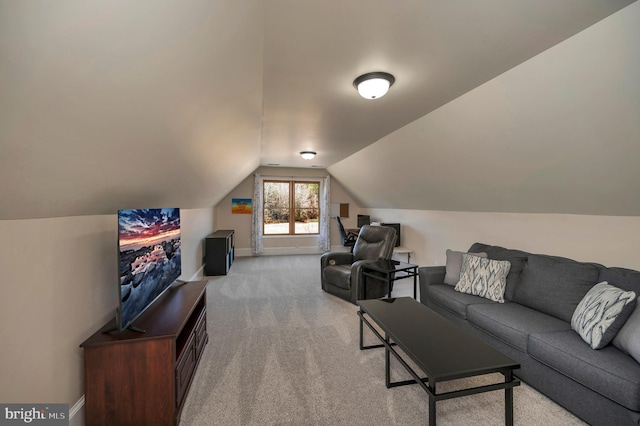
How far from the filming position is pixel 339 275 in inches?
146

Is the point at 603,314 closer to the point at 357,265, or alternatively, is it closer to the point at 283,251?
the point at 357,265

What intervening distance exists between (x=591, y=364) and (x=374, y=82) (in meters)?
2.27

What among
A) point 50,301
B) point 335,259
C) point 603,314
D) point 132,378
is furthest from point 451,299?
point 50,301

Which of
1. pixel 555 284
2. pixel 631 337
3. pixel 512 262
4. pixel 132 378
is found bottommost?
pixel 132 378

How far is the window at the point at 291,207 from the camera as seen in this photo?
709cm

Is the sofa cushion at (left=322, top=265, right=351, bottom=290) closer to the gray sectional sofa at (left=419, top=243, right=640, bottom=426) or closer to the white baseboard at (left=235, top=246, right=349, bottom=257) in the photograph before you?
the gray sectional sofa at (left=419, top=243, right=640, bottom=426)

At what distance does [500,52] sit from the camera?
1697 mm

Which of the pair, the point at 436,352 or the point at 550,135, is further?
the point at 550,135

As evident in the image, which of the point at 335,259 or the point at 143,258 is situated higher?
the point at 143,258

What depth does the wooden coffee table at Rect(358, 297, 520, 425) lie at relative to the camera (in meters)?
1.40

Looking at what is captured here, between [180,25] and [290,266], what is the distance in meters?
5.00

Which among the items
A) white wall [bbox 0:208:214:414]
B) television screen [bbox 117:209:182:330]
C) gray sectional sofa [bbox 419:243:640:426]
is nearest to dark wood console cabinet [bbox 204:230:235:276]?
television screen [bbox 117:209:182:330]

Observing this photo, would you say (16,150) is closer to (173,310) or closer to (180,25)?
(180,25)

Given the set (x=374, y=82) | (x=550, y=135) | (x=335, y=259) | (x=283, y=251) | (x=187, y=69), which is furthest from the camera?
(x=283, y=251)
